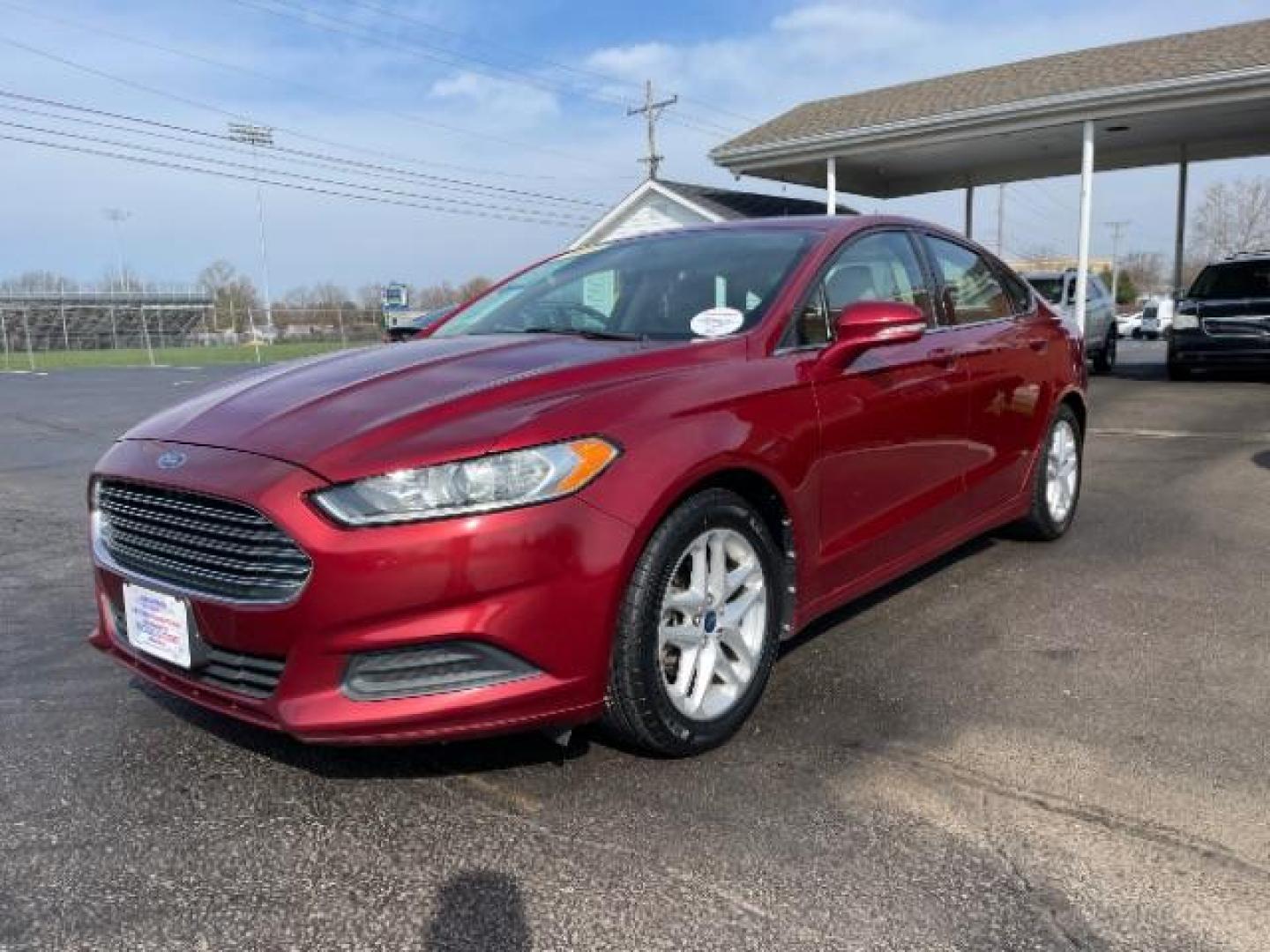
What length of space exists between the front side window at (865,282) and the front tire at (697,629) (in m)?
0.79

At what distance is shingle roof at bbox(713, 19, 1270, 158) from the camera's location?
1394cm

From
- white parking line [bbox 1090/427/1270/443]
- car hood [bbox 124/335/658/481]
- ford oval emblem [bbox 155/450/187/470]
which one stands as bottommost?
white parking line [bbox 1090/427/1270/443]

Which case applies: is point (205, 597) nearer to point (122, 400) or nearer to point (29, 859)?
point (29, 859)

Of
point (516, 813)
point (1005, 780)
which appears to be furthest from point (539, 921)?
point (1005, 780)

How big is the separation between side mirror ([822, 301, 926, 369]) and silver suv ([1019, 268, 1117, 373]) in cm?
1266

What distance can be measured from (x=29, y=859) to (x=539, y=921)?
1.28 m

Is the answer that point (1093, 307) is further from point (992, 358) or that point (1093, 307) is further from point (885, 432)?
point (885, 432)

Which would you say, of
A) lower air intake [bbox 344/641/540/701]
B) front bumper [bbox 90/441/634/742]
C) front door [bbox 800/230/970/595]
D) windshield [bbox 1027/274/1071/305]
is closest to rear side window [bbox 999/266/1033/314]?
front door [bbox 800/230/970/595]

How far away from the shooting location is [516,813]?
8.49ft

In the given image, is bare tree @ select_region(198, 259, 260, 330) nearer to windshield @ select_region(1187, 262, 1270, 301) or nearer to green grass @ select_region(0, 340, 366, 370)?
green grass @ select_region(0, 340, 366, 370)

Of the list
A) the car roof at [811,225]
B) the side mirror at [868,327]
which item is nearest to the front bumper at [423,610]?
the side mirror at [868,327]

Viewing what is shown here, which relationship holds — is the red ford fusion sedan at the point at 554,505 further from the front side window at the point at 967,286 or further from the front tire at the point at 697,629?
the front side window at the point at 967,286

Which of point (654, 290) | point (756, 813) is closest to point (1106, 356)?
point (654, 290)

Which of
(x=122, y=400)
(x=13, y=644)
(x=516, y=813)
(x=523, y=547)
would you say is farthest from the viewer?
(x=122, y=400)
